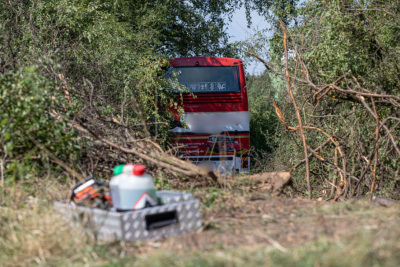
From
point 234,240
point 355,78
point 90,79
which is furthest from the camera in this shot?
point 90,79

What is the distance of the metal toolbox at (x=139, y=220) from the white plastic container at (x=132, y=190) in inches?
6.3

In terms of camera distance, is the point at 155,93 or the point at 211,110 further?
the point at 211,110

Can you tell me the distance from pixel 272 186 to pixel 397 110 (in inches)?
105

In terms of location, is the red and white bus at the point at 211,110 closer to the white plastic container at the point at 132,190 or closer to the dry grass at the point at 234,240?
the dry grass at the point at 234,240

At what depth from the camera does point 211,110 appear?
9.73 m

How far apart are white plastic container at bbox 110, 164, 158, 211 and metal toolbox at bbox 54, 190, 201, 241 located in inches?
6.3

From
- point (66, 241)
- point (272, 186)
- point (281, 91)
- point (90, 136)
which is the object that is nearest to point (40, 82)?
point (90, 136)

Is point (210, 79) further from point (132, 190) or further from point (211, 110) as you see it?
point (132, 190)

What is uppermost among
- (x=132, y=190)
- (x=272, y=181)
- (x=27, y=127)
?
(x=27, y=127)

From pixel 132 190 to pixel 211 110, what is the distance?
679 centimetres

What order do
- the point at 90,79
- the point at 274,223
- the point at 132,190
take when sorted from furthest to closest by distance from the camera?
the point at 90,79
the point at 274,223
the point at 132,190

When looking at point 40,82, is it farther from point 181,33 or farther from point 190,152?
point 181,33

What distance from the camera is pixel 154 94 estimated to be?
927cm

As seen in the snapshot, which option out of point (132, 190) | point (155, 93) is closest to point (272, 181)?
point (132, 190)
